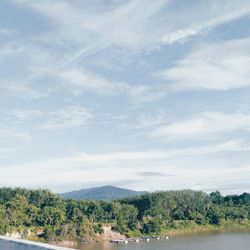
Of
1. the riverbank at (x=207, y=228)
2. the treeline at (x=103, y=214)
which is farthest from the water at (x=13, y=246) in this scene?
the riverbank at (x=207, y=228)

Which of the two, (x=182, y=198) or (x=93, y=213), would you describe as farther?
(x=182, y=198)

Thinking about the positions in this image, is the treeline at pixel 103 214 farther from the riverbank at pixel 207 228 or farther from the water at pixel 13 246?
the water at pixel 13 246

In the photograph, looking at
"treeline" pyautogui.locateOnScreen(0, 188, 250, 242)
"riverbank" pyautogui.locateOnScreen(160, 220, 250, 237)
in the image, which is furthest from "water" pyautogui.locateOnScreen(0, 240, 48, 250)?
"riverbank" pyautogui.locateOnScreen(160, 220, 250, 237)

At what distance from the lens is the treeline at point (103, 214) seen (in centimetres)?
7819

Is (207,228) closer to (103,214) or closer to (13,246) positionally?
(103,214)

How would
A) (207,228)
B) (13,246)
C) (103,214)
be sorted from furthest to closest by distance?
(207,228) < (103,214) < (13,246)

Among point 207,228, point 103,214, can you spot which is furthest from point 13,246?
point 207,228

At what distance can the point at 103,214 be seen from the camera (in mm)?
93312

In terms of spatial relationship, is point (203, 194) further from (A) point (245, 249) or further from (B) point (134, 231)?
(A) point (245, 249)

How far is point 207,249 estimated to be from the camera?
196 ft

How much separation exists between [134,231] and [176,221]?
47.3 ft

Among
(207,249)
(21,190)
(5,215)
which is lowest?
(207,249)

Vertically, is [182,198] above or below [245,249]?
above

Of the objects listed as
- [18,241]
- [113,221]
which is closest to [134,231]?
[113,221]
